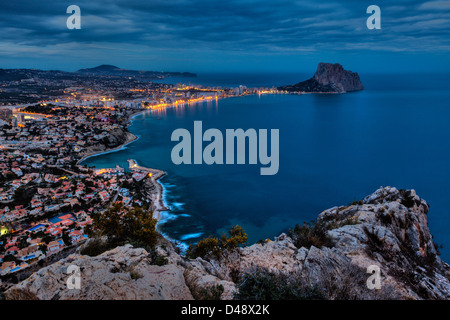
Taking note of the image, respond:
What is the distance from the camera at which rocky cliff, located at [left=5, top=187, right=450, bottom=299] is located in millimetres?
3443

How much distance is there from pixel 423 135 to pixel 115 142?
34.5 metres

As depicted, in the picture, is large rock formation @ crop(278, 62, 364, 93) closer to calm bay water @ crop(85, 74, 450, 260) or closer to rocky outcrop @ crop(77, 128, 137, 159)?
calm bay water @ crop(85, 74, 450, 260)

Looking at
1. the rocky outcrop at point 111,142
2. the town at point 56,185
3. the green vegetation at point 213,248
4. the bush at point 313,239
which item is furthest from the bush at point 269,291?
the rocky outcrop at point 111,142

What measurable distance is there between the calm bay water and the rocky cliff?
6.53m

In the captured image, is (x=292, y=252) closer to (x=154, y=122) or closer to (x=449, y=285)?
(x=449, y=285)

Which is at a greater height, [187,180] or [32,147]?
[32,147]

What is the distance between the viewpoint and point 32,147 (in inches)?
1015

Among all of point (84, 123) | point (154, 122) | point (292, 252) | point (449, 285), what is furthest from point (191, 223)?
point (154, 122)

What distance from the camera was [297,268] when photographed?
5.24m

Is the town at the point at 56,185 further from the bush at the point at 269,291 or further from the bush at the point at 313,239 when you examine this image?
the bush at the point at 313,239

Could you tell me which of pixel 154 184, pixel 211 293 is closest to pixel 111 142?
pixel 154 184

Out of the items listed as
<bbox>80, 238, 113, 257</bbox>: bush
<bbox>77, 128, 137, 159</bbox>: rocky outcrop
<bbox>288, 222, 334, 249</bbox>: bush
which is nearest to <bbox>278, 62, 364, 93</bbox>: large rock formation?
<bbox>77, 128, 137, 159</bbox>: rocky outcrop

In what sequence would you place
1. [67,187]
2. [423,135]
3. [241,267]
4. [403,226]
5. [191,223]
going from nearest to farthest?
[241,267] < [403,226] < [191,223] < [67,187] < [423,135]

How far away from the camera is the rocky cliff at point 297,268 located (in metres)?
3.44
